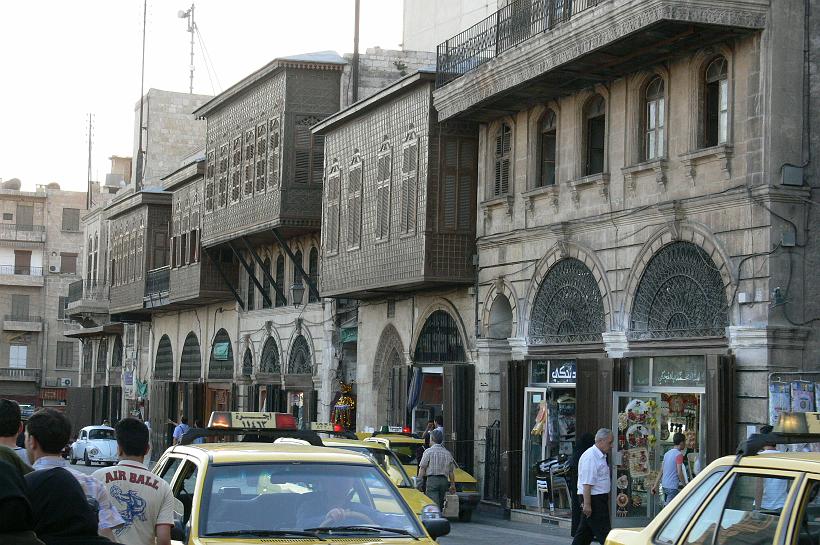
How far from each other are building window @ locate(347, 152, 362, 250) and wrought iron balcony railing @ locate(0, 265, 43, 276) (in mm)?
61154

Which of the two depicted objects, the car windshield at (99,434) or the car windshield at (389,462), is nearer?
the car windshield at (389,462)

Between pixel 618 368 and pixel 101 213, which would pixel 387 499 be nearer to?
pixel 618 368

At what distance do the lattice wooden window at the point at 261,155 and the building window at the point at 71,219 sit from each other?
55732mm

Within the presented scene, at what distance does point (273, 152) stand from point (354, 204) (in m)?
6.09

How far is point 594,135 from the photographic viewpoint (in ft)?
85.3

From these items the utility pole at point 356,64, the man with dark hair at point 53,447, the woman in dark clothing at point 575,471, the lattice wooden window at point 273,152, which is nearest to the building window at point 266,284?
the lattice wooden window at point 273,152

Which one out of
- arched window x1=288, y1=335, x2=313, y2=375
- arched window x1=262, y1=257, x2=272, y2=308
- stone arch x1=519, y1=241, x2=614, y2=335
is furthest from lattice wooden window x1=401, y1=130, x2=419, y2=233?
arched window x1=262, y1=257, x2=272, y2=308

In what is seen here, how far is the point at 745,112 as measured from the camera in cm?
2100

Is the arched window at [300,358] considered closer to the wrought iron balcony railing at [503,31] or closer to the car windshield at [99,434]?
the car windshield at [99,434]

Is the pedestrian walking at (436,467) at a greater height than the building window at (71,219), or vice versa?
the building window at (71,219)

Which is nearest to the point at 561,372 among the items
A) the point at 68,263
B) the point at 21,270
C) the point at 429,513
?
the point at 429,513

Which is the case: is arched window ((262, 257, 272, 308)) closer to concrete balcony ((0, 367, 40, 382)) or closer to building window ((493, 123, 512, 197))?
building window ((493, 123, 512, 197))

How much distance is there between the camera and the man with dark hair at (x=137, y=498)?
8.67 meters

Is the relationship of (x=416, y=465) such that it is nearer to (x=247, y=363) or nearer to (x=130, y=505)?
(x=130, y=505)
